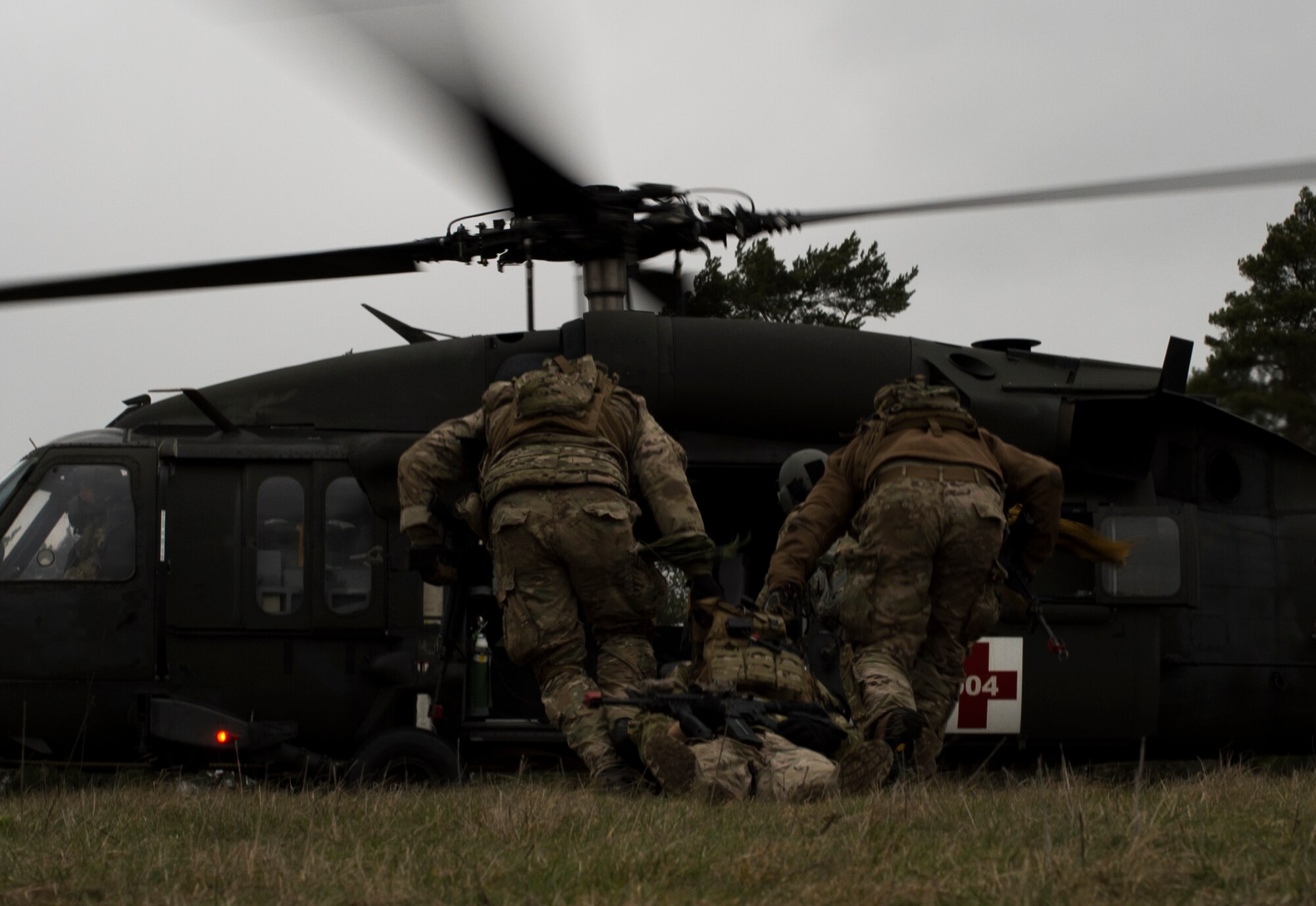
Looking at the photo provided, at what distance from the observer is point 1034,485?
20.7 ft

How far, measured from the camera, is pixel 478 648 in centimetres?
740

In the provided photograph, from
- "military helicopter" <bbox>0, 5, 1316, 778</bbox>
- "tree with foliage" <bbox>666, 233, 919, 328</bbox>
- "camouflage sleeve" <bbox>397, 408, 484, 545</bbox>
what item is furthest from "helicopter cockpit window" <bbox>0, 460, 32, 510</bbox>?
"tree with foliage" <bbox>666, 233, 919, 328</bbox>

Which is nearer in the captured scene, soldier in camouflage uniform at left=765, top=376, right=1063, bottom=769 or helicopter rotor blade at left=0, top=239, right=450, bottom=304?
soldier in camouflage uniform at left=765, top=376, right=1063, bottom=769

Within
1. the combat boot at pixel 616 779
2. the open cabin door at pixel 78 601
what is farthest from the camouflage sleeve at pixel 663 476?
the open cabin door at pixel 78 601

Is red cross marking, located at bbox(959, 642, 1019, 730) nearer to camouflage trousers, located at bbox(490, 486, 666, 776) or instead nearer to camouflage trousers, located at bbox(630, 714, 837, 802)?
camouflage trousers, located at bbox(490, 486, 666, 776)

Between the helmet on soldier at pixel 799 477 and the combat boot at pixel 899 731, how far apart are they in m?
1.63

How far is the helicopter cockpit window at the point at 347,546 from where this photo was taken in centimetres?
730

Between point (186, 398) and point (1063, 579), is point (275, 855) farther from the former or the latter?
point (1063, 579)

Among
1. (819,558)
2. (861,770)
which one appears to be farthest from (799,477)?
(861,770)

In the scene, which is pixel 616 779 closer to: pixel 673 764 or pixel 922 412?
pixel 673 764

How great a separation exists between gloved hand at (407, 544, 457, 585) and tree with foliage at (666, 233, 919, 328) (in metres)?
17.1

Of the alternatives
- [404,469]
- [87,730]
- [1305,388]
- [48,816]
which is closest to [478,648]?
[404,469]

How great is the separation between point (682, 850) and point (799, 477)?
11.9 ft

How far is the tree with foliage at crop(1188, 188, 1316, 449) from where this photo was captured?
30.2 metres
